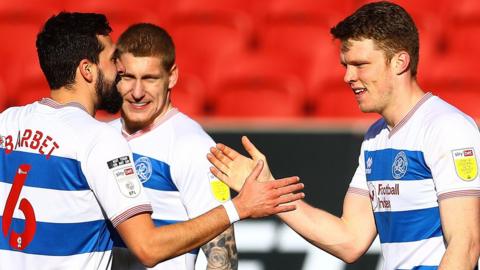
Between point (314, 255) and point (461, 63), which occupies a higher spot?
point (461, 63)

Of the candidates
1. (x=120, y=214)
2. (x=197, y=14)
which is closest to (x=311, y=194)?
(x=120, y=214)

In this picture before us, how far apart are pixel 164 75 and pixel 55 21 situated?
3.66 feet

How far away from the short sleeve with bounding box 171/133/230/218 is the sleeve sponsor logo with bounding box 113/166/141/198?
82 cm

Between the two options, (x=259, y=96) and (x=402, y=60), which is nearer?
(x=402, y=60)

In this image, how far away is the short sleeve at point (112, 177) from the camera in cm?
445

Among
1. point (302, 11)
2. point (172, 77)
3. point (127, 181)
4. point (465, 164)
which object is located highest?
point (302, 11)

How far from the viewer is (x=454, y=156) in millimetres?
4512

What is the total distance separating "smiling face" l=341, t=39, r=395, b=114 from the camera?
4863mm

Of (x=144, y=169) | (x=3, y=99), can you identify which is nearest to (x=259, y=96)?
(x=3, y=99)

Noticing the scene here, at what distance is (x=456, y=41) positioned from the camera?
360 inches

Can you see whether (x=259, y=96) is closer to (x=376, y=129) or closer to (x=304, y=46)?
(x=304, y=46)

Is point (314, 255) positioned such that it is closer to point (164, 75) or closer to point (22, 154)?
point (164, 75)

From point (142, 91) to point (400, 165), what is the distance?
1.58 m

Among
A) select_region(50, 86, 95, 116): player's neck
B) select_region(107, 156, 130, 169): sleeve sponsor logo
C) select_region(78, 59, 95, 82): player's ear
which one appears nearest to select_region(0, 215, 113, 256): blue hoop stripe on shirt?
select_region(107, 156, 130, 169): sleeve sponsor logo
